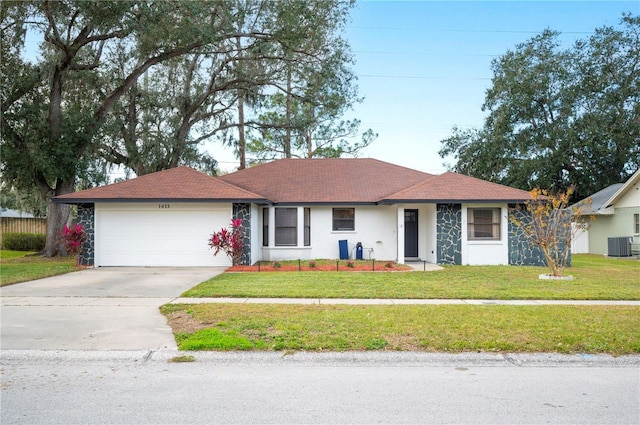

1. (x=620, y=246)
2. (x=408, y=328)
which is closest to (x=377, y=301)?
(x=408, y=328)

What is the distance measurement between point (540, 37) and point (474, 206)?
755 inches

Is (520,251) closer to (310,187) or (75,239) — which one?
(310,187)

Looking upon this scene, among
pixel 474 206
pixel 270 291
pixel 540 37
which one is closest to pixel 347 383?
pixel 270 291

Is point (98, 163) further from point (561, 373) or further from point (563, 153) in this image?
point (563, 153)

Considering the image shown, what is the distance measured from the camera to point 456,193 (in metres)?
18.4

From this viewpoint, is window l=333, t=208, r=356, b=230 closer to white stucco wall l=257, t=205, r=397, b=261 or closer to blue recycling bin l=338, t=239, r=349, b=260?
white stucco wall l=257, t=205, r=397, b=261

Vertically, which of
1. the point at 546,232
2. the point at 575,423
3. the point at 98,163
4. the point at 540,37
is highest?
the point at 540,37

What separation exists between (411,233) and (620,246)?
1152cm

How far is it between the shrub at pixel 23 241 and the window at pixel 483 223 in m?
23.0

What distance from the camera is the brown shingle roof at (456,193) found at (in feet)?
58.9

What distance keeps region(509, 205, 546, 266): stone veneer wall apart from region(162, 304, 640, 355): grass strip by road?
9.50 meters

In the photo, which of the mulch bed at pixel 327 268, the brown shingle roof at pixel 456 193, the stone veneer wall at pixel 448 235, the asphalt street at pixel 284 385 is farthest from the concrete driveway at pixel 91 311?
the stone veneer wall at pixel 448 235

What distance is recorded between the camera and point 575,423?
422 centimetres

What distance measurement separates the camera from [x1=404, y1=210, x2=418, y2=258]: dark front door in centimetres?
2047
